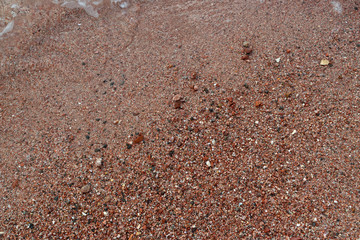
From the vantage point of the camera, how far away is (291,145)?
254 centimetres

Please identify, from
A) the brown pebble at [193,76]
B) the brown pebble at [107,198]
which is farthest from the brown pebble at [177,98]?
the brown pebble at [107,198]

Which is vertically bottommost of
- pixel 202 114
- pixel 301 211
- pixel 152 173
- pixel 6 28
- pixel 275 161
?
pixel 301 211

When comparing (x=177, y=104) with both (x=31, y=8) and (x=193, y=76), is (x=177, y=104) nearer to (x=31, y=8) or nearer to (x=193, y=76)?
(x=193, y=76)

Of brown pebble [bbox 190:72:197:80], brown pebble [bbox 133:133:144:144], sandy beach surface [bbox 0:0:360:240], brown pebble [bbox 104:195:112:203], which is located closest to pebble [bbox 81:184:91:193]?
sandy beach surface [bbox 0:0:360:240]

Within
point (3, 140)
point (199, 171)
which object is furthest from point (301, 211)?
point (3, 140)

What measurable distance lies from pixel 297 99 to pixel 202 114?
41.7 inches

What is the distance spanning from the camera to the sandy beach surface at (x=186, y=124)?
233 cm

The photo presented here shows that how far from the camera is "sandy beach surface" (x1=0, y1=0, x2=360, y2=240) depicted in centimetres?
233

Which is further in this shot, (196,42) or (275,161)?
(196,42)

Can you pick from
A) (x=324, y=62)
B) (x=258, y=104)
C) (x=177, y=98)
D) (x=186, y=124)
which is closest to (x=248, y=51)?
(x=258, y=104)

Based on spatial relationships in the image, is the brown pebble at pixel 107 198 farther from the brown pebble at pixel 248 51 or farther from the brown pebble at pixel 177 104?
the brown pebble at pixel 248 51

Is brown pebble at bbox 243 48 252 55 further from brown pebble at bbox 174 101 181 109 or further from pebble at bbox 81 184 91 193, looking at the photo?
pebble at bbox 81 184 91 193

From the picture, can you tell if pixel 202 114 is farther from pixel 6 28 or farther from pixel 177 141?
pixel 6 28

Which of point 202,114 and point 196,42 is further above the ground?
point 196,42
